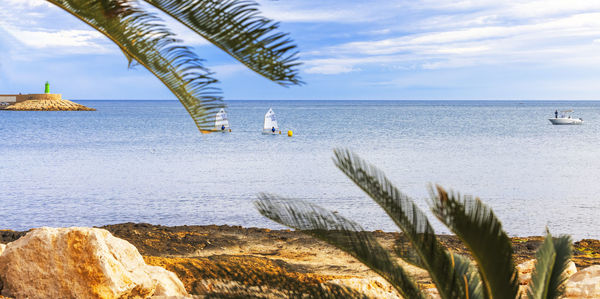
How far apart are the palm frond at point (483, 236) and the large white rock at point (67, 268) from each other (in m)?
3.83

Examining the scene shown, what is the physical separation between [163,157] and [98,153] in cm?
461

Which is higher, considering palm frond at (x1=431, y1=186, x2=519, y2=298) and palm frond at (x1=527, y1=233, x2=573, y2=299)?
palm frond at (x1=431, y1=186, x2=519, y2=298)

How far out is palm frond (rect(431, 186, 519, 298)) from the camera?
2.78 metres

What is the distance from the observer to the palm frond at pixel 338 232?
3227 millimetres

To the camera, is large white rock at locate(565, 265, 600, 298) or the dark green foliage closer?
the dark green foliage

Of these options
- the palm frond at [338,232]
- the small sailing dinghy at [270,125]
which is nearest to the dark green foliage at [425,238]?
the palm frond at [338,232]

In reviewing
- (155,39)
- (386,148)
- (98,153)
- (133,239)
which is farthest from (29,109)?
(155,39)

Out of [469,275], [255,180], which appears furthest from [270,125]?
[469,275]

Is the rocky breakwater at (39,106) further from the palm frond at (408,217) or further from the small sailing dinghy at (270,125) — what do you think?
the palm frond at (408,217)

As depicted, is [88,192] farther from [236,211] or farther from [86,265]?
[86,265]

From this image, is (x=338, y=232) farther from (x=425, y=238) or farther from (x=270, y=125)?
(x=270, y=125)

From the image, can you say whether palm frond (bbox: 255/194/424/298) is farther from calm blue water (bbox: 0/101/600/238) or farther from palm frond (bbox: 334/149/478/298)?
calm blue water (bbox: 0/101/600/238)

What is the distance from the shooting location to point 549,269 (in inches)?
134

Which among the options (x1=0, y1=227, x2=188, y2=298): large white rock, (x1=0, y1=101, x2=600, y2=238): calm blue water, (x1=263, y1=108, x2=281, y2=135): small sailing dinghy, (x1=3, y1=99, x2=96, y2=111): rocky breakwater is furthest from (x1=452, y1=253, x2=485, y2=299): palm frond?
(x1=3, y1=99, x2=96, y2=111): rocky breakwater
